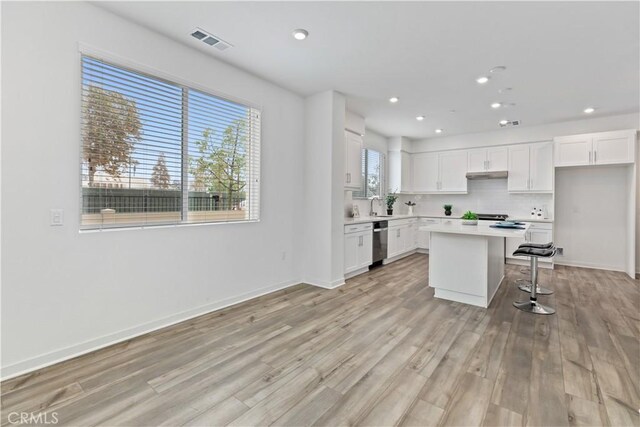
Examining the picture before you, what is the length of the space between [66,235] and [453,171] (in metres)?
7.01

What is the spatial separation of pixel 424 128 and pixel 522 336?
4.66 meters

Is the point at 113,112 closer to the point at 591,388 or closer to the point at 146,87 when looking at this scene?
the point at 146,87

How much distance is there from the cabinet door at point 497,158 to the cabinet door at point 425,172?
114 cm

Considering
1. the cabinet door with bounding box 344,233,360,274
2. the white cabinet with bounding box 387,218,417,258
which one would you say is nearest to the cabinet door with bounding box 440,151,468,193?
the white cabinet with bounding box 387,218,417,258

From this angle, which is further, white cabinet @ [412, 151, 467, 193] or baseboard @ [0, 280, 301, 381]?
white cabinet @ [412, 151, 467, 193]

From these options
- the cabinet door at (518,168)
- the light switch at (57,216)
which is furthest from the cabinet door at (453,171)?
the light switch at (57,216)

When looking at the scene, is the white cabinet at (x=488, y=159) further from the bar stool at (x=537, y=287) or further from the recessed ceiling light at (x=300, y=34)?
the recessed ceiling light at (x=300, y=34)

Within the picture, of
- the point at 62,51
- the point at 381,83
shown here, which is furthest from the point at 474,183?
the point at 62,51

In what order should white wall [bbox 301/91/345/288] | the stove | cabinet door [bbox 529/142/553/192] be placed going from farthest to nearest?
the stove
cabinet door [bbox 529/142/553/192]
white wall [bbox 301/91/345/288]

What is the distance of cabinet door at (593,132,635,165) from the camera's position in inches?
197

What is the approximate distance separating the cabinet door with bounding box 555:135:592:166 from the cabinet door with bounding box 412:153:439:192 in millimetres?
2334

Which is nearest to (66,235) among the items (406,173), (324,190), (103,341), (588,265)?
(103,341)

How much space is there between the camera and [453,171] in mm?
6965

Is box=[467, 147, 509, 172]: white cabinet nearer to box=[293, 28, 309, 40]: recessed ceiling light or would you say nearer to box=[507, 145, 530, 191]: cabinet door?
box=[507, 145, 530, 191]: cabinet door
